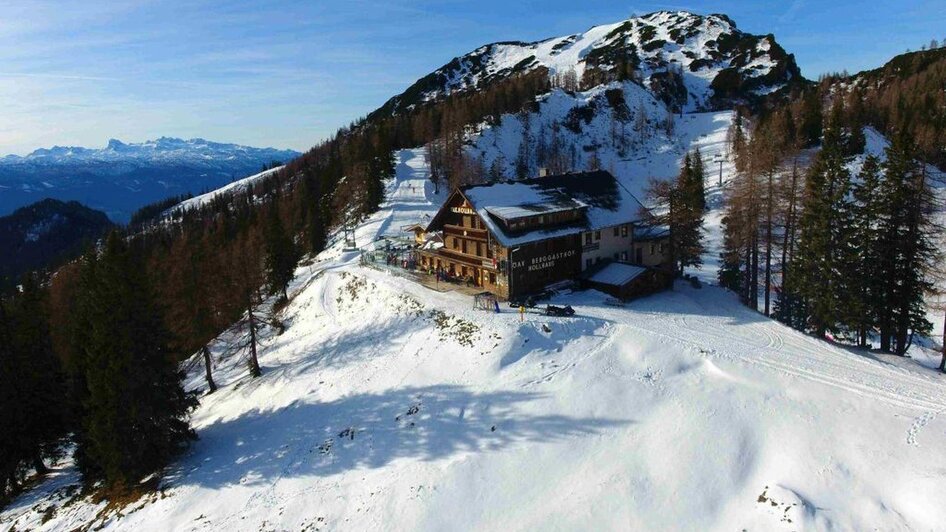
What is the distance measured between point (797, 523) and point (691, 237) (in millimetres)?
35213

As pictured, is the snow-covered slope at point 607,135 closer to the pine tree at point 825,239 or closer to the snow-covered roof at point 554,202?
the snow-covered roof at point 554,202

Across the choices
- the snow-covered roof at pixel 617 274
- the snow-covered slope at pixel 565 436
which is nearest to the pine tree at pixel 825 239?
the snow-covered slope at pixel 565 436

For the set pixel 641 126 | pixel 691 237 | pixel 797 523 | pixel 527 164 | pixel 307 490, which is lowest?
pixel 307 490

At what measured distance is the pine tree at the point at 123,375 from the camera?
29.6 meters

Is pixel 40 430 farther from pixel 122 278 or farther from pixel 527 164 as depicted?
pixel 527 164

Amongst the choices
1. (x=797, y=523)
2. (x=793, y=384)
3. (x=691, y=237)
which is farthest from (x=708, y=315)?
(x=797, y=523)

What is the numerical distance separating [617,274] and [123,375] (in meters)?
34.5

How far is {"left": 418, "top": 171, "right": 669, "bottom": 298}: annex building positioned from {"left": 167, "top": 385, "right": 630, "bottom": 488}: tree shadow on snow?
13.9 metres

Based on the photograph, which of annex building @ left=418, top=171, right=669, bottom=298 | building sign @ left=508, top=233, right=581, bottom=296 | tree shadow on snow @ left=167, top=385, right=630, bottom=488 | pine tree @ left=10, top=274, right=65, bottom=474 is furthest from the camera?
annex building @ left=418, top=171, right=669, bottom=298

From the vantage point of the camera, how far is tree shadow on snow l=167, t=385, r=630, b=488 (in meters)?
26.5

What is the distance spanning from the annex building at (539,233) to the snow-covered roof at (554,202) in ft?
0.27

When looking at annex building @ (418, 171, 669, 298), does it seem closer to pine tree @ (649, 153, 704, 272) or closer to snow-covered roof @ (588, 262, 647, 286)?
snow-covered roof @ (588, 262, 647, 286)

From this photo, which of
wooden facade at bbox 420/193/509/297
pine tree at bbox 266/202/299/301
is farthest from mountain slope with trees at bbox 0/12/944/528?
pine tree at bbox 266/202/299/301

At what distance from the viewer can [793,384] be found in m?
26.5
